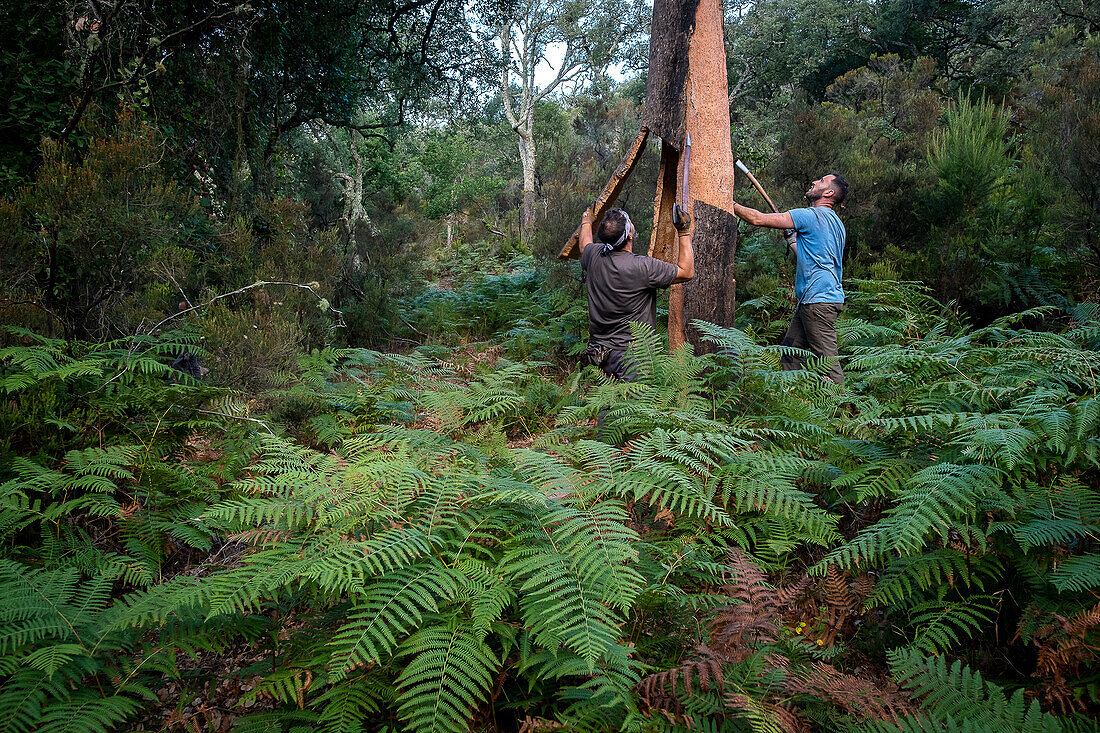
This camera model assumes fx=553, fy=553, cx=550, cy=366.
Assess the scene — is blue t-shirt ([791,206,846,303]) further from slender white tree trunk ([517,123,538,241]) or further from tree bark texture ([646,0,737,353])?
slender white tree trunk ([517,123,538,241])

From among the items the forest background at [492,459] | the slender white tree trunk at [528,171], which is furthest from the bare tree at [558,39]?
the forest background at [492,459]

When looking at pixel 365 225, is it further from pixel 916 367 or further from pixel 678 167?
pixel 916 367

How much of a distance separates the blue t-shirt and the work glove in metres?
1.11

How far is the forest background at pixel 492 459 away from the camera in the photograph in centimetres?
181

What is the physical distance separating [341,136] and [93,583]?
13096 millimetres

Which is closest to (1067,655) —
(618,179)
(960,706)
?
(960,706)

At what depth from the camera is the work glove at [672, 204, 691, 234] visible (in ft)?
15.7

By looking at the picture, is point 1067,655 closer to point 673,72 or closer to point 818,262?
point 818,262

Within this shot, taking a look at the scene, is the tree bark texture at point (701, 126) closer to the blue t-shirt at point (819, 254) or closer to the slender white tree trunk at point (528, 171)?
the blue t-shirt at point (819, 254)

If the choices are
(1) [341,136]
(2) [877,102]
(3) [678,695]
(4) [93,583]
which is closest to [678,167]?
(3) [678,695]

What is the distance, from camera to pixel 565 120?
2927cm

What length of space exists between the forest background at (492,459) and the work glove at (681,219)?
3.74ft

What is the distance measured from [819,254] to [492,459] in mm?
3889

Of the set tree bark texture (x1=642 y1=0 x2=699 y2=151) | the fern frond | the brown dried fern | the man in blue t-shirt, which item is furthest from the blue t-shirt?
the fern frond
